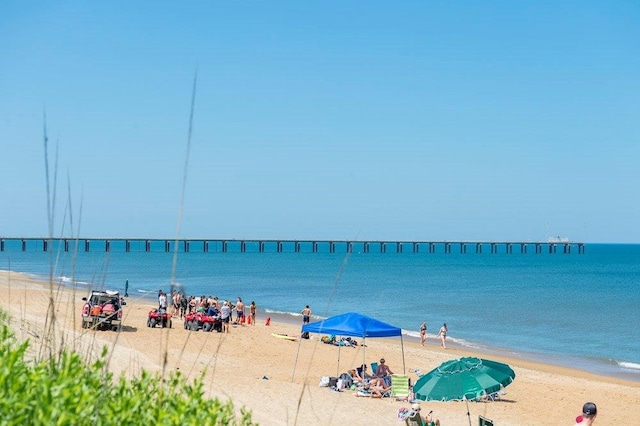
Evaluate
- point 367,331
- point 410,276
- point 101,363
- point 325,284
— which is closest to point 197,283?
point 325,284

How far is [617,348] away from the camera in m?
30.5

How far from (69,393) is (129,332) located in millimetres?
20832

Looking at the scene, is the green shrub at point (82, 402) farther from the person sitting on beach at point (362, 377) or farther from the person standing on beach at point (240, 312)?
the person standing on beach at point (240, 312)

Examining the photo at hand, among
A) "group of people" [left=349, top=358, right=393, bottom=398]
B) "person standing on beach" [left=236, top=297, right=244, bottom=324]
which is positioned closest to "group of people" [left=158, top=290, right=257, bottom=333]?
"person standing on beach" [left=236, top=297, right=244, bottom=324]

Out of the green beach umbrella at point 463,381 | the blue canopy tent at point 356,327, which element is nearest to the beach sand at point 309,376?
the blue canopy tent at point 356,327

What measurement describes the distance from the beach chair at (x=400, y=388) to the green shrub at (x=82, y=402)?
38.4ft

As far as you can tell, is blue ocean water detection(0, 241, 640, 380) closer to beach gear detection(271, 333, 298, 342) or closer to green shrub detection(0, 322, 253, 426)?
green shrub detection(0, 322, 253, 426)

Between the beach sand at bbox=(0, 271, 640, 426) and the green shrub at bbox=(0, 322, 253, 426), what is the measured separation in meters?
3.85

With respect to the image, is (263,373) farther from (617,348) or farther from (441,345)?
(617,348)

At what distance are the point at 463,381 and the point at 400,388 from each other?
4.76m

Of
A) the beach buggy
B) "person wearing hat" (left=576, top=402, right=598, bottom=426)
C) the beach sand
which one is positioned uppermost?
"person wearing hat" (left=576, top=402, right=598, bottom=426)

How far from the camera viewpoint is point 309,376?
17.2m

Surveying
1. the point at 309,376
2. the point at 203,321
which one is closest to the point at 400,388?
the point at 309,376

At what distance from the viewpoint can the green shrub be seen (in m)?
2.89
